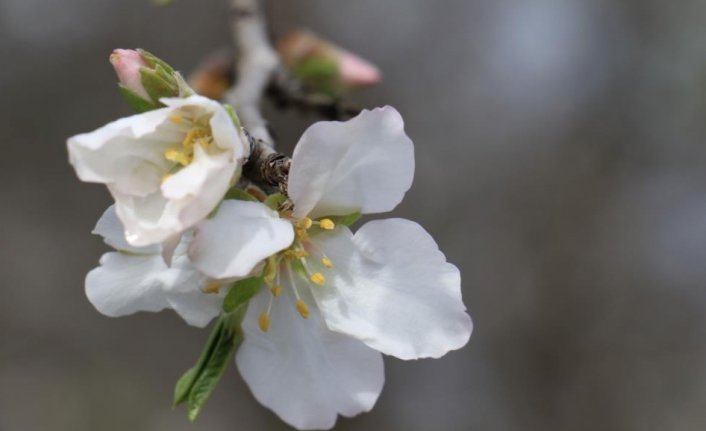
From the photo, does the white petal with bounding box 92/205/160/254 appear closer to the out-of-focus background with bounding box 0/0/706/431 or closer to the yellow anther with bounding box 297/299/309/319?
the yellow anther with bounding box 297/299/309/319

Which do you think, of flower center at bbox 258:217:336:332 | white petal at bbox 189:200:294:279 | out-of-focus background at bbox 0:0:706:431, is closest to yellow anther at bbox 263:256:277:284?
flower center at bbox 258:217:336:332

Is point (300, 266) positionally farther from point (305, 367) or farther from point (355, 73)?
point (355, 73)

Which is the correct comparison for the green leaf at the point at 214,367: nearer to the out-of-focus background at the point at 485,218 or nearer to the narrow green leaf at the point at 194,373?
the narrow green leaf at the point at 194,373

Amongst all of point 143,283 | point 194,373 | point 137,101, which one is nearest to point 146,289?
point 143,283

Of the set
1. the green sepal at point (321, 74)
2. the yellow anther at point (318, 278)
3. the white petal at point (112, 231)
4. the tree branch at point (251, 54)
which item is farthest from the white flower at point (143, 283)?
the green sepal at point (321, 74)

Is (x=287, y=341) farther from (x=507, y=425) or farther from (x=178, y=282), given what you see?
(x=507, y=425)

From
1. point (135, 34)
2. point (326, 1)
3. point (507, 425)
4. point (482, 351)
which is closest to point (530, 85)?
point (326, 1)
